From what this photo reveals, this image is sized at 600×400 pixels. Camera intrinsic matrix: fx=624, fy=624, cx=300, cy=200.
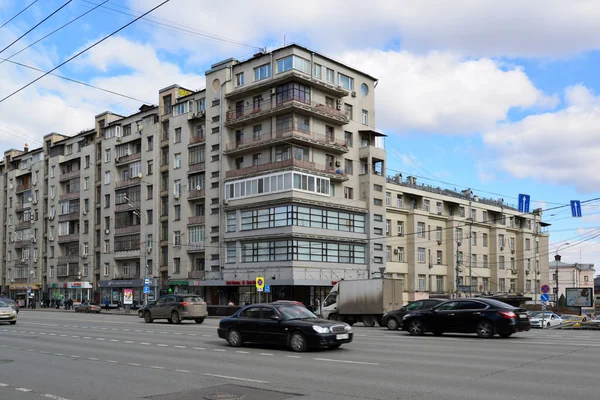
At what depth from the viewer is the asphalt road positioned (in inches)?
416

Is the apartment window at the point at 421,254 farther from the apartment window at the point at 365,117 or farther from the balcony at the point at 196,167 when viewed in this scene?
the balcony at the point at 196,167

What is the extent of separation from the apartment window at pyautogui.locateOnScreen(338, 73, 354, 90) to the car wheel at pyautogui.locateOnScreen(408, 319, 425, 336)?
3925 centimetres

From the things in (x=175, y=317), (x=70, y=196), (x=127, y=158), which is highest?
(x=127, y=158)

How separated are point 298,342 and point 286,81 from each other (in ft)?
132

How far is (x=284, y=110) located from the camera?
54281mm

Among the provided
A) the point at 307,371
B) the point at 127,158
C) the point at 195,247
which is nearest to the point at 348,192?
the point at 195,247

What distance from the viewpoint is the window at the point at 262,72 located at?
56.3 metres

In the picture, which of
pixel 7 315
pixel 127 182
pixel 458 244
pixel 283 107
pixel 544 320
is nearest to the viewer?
pixel 7 315

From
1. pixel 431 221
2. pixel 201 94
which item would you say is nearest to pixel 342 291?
pixel 201 94

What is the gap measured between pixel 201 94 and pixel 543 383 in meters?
56.2

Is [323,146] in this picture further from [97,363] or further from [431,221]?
[97,363]

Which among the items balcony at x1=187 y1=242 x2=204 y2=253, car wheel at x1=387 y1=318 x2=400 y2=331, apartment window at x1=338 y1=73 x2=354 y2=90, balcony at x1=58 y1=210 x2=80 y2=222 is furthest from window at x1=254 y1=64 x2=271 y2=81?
balcony at x1=58 y1=210 x2=80 y2=222

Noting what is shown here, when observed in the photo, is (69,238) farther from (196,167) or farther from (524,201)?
(524,201)

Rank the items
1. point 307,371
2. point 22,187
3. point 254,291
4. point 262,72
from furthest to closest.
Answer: point 22,187 → point 262,72 → point 254,291 → point 307,371
